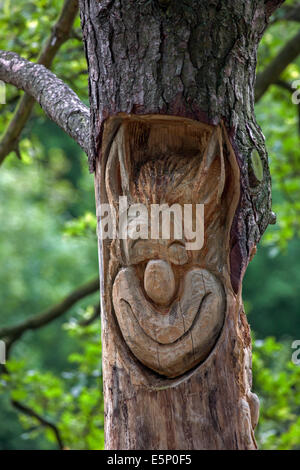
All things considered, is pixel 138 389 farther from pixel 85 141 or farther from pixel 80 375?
pixel 80 375

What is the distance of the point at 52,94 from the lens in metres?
2.11

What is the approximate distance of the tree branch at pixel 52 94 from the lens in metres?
1.97

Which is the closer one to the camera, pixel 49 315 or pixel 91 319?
pixel 49 315

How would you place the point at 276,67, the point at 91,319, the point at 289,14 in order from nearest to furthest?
1. the point at 276,67
2. the point at 289,14
3. the point at 91,319

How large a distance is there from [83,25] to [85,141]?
1.09 ft

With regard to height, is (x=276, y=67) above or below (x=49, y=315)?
above

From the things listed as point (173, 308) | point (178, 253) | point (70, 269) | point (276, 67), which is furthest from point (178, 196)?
point (70, 269)

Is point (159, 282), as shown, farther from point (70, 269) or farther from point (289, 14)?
point (70, 269)

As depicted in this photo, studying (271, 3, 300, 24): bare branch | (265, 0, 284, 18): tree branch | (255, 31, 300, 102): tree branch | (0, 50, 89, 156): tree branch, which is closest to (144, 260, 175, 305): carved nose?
(0, 50, 89, 156): tree branch

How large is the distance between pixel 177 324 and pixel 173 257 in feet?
0.59

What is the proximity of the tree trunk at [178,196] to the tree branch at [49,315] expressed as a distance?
90.8 inches

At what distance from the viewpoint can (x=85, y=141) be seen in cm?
190

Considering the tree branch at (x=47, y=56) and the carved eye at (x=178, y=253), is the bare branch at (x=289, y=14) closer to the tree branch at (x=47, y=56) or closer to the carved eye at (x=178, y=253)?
the tree branch at (x=47, y=56)

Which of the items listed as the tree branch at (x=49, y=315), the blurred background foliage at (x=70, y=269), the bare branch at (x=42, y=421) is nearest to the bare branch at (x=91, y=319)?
the blurred background foliage at (x=70, y=269)
